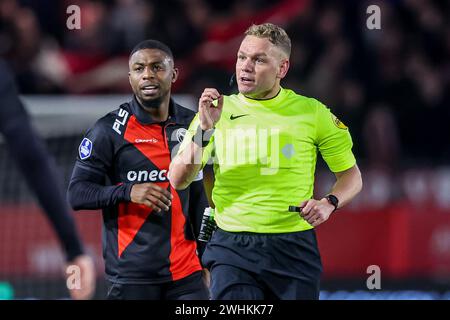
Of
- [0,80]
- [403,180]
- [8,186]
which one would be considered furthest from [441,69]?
[0,80]

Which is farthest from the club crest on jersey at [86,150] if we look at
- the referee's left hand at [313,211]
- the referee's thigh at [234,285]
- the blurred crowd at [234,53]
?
the blurred crowd at [234,53]

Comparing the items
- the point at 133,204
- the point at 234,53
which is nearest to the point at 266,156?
the point at 133,204

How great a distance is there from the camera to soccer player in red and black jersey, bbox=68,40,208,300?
691cm

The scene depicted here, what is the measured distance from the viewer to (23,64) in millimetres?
12594

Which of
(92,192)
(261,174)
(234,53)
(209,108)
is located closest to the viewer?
(209,108)

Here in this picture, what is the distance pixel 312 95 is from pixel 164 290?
21.5ft

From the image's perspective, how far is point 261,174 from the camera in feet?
21.0

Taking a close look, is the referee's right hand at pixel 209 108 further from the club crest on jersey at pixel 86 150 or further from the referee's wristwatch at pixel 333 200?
the club crest on jersey at pixel 86 150

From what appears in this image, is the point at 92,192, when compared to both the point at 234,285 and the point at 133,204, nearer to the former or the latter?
the point at 133,204

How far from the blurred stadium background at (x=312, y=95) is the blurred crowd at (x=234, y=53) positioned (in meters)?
0.02

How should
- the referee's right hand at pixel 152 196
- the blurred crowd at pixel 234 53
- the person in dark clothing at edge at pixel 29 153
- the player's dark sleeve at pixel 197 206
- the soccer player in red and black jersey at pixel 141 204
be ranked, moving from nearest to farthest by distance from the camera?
the person in dark clothing at edge at pixel 29 153
the referee's right hand at pixel 152 196
the soccer player in red and black jersey at pixel 141 204
the player's dark sleeve at pixel 197 206
the blurred crowd at pixel 234 53

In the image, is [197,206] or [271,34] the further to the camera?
[197,206]

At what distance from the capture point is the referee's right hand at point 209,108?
20.1ft

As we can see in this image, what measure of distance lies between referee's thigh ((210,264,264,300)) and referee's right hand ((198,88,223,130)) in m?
0.81
